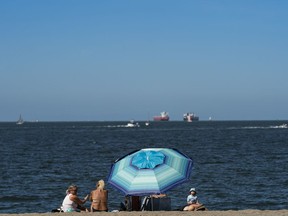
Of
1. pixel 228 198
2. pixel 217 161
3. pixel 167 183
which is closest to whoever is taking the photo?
pixel 167 183

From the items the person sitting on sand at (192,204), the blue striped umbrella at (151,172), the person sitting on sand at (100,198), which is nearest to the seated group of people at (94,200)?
the person sitting on sand at (100,198)

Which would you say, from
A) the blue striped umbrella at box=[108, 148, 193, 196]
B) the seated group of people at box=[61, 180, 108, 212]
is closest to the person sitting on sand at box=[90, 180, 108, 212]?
the seated group of people at box=[61, 180, 108, 212]

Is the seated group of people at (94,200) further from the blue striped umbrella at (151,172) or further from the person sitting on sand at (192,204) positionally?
the person sitting on sand at (192,204)

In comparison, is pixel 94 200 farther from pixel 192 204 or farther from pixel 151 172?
pixel 192 204

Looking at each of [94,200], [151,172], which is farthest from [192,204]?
[94,200]

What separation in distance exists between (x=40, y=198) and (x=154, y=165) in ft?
40.9

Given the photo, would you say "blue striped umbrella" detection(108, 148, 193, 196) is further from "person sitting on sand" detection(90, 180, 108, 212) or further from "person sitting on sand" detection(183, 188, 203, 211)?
"person sitting on sand" detection(183, 188, 203, 211)

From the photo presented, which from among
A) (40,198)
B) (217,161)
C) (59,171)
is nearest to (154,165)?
(40,198)

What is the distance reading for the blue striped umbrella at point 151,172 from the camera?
14.2 m

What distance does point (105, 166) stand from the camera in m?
43.0

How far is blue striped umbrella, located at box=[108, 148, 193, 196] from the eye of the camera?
14.2 metres

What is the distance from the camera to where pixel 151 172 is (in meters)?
14.4

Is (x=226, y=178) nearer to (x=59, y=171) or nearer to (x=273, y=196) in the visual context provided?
(x=273, y=196)

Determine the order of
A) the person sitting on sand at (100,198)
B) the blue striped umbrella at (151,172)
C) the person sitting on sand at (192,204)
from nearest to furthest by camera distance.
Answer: the blue striped umbrella at (151,172) < the person sitting on sand at (100,198) < the person sitting on sand at (192,204)
